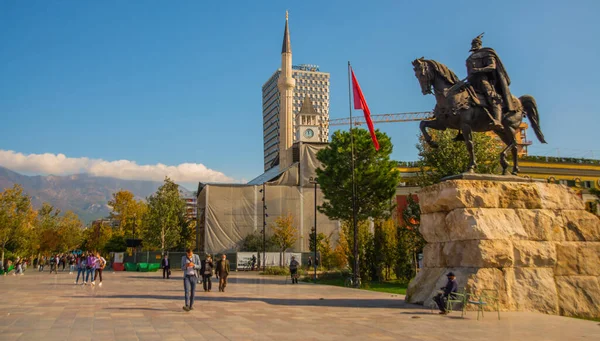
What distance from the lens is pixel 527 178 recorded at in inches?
571

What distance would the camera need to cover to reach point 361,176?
32.6m

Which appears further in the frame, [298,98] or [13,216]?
[298,98]

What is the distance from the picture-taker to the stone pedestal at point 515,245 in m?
12.6

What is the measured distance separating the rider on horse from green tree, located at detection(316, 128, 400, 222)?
1797 cm

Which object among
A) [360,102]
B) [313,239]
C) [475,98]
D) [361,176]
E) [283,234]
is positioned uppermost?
[360,102]

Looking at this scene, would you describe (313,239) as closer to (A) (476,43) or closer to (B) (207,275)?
(B) (207,275)

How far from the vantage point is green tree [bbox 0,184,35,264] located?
40375mm

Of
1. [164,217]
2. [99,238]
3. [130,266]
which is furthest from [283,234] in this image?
[99,238]

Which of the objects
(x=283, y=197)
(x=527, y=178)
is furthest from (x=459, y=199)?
(x=283, y=197)

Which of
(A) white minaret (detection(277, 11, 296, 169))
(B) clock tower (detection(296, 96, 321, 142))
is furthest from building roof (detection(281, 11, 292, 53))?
(B) clock tower (detection(296, 96, 321, 142))

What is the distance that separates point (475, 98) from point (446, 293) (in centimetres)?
556

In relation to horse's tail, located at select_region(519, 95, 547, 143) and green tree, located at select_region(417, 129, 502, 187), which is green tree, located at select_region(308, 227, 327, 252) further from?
horse's tail, located at select_region(519, 95, 547, 143)

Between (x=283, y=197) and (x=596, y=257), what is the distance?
151 ft

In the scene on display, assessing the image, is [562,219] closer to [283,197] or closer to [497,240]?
[497,240]
